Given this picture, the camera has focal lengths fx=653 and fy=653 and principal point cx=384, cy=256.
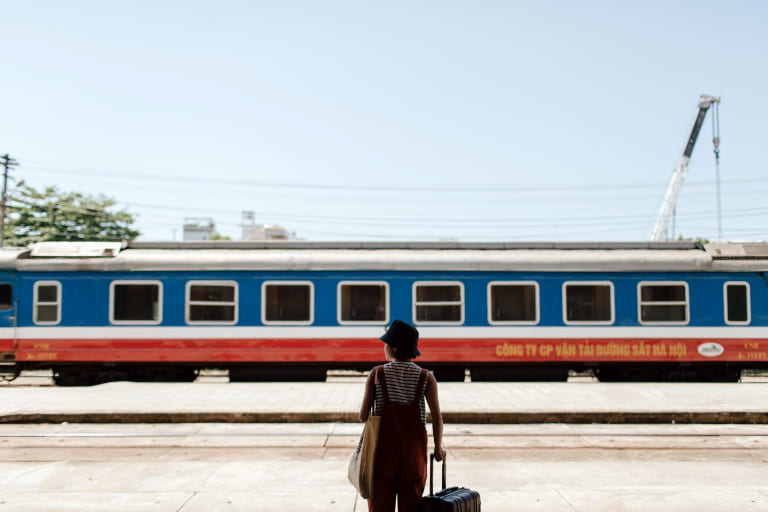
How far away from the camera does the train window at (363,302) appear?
Answer: 14594 millimetres

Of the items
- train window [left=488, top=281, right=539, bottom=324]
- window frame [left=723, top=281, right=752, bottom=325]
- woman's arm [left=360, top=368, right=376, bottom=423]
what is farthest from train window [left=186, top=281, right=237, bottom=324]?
window frame [left=723, top=281, right=752, bottom=325]

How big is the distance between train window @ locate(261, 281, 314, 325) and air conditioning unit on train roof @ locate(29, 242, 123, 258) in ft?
12.1

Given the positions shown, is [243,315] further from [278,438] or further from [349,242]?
[278,438]

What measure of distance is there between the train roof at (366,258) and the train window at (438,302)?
0.41 m

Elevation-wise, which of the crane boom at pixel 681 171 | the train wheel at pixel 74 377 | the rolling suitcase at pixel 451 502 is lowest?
the train wheel at pixel 74 377

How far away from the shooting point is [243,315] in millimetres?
14633

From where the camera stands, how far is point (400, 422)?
417cm

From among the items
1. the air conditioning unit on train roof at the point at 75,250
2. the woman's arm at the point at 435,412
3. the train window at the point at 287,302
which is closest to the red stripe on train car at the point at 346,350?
the train window at the point at 287,302

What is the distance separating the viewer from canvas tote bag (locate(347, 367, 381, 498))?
4.11 meters

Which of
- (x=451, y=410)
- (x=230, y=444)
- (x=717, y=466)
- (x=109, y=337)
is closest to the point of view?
(x=717, y=466)

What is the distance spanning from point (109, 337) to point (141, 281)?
1415 millimetres

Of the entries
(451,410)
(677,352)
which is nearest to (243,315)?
(451,410)

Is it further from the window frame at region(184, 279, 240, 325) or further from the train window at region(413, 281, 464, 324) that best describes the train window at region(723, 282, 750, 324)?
the window frame at region(184, 279, 240, 325)

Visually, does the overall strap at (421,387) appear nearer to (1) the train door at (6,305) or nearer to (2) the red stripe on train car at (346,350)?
(2) the red stripe on train car at (346,350)
